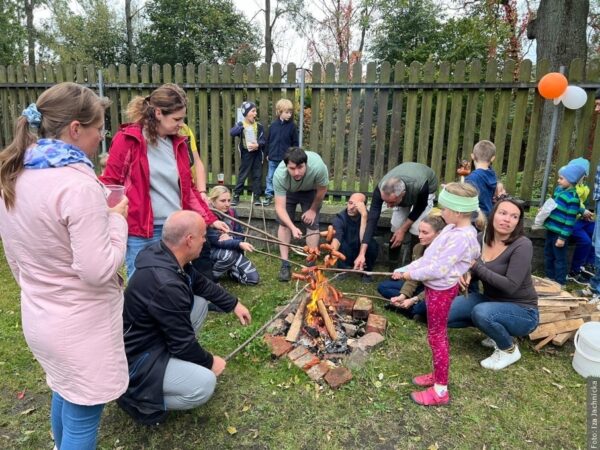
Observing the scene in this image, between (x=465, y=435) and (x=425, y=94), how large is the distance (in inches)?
175

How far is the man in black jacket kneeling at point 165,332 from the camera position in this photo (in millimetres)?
2434

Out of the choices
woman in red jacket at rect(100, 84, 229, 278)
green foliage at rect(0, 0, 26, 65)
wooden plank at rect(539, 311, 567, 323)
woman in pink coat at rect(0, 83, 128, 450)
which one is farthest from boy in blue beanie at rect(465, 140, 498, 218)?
green foliage at rect(0, 0, 26, 65)

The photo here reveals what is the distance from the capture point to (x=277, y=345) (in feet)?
12.0

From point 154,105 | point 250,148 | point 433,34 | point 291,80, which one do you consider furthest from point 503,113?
point 433,34

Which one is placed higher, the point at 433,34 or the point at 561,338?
the point at 433,34

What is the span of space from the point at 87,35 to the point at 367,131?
18144mm

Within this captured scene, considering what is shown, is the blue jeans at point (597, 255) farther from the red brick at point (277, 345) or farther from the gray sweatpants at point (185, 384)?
the gray sweatpants at point (185, 384)

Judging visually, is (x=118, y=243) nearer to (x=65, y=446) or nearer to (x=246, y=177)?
(x=65, y=446)

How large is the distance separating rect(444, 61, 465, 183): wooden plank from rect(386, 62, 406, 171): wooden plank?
67cm

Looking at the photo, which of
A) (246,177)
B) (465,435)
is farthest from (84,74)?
(465,435)

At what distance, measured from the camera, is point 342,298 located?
4.43m

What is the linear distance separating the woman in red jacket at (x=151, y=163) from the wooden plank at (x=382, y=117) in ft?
11.5

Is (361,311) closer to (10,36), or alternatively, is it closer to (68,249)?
(68,249)

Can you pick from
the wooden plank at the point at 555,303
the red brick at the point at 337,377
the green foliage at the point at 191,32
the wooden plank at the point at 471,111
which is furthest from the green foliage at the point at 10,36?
the wooden plank at the point at 555,303
